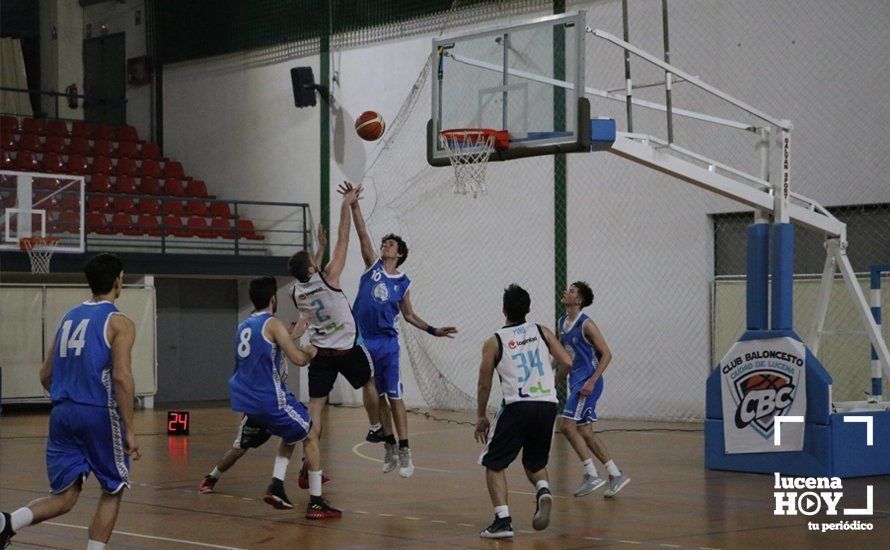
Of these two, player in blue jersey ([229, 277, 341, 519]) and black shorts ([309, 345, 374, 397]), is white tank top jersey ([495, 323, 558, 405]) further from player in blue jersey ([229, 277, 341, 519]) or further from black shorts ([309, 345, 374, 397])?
black shorts ([309, 345, 374, 397])

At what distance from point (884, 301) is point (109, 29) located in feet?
63.4

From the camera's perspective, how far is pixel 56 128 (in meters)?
26.9

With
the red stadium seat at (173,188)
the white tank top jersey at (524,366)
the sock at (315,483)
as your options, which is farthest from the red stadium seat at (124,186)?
the white tank top jersey at (524,366)

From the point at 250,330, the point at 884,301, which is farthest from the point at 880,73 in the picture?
the point at 250,330

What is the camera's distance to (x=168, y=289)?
25797 mm

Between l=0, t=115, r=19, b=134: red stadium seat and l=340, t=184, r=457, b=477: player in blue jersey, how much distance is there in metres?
16.9

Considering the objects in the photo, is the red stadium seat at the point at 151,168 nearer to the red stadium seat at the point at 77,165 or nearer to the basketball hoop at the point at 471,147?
the red stadium seat at the point at 77,165

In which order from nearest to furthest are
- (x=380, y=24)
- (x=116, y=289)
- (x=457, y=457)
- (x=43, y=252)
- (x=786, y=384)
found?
(x=116, y=289) → (x=786, y=384) → (x=457, y=457) → (x=43, y=252) → (x=380, y=24)

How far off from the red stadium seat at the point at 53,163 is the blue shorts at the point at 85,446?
63.6 feet

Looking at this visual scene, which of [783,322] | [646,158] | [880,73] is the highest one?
[880,73]

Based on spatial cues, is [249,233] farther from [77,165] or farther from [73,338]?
[73,338]

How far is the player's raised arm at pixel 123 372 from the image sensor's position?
22.5 feet

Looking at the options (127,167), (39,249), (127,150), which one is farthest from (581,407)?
(127,150)

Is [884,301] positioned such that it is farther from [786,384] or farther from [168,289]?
[168,289]
